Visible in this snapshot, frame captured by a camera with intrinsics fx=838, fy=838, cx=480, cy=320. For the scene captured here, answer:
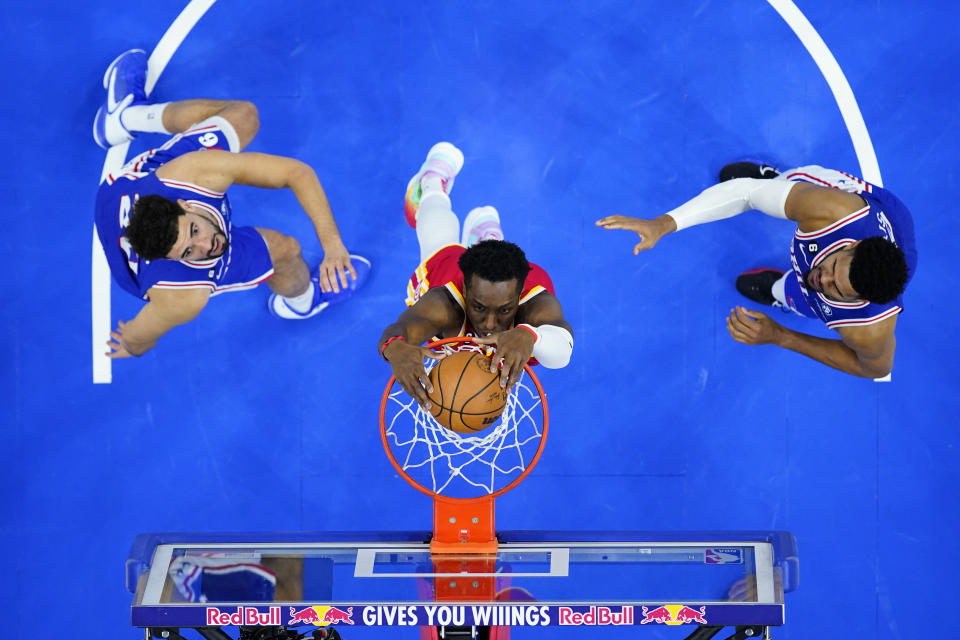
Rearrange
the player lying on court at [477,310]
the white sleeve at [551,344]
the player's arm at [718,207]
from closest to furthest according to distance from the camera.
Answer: the player lying on court at [477,310] < the white sleeve at [551,344] < the player's arm at [718,207]

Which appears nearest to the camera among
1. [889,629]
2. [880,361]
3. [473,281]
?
[473,281]

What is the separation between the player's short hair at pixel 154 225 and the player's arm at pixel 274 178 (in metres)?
0.30

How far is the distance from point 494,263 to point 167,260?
177cm

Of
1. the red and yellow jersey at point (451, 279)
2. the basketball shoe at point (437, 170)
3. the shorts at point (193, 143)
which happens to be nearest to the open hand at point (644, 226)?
the red and yellow jersey at point (451, 279)

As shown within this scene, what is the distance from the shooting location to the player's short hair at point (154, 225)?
12.8ft

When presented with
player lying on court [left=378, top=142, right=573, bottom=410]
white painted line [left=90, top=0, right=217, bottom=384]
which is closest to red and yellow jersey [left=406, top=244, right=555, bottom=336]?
player lying on court [left=378, top=142, right=573, bottom=410]

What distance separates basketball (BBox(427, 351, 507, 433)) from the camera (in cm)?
337

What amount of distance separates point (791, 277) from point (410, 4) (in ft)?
9.45

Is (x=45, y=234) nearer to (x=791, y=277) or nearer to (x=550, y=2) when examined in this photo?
(x=550, y=2)

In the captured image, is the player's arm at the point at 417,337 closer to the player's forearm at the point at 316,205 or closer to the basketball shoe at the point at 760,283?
the player's forearm at the point at 316,205

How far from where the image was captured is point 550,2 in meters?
5.31

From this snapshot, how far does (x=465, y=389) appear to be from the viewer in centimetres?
338

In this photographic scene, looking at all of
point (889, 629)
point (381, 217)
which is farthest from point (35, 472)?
point (889, 629)

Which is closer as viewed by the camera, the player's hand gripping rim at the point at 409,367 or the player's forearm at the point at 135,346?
the player's hand gripping rim at the point at 409,367
